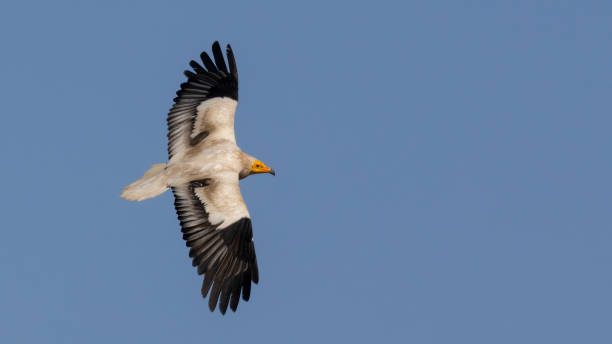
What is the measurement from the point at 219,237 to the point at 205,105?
342 cm

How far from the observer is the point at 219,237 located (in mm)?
14891

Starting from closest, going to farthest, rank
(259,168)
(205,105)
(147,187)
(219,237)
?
(219,237) < (147,187) < (259,168) < (205,105)

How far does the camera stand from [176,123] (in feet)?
56.1

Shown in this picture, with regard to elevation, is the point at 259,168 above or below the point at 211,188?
above

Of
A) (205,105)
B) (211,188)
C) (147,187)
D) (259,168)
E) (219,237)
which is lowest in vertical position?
(219,237)

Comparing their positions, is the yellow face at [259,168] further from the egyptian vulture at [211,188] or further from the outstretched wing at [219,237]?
the outstretched wing at [219,237]

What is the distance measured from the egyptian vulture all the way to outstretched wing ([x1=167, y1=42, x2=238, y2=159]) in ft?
0.06

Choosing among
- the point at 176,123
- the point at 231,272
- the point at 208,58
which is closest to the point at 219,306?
the point at 231,272

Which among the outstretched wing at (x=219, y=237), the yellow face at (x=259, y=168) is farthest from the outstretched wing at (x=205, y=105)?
the outstretched wing at (x=219, y=237)

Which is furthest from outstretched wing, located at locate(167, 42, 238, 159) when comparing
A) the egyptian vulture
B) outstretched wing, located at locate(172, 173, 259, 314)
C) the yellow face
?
outstretched wing, located at locate(172, 173, 259, 314)

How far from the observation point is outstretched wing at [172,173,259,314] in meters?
14.6

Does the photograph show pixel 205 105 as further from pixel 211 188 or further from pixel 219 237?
pixel 219 237

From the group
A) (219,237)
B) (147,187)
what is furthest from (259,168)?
(147,187)

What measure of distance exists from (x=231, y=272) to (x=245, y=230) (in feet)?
2.46
